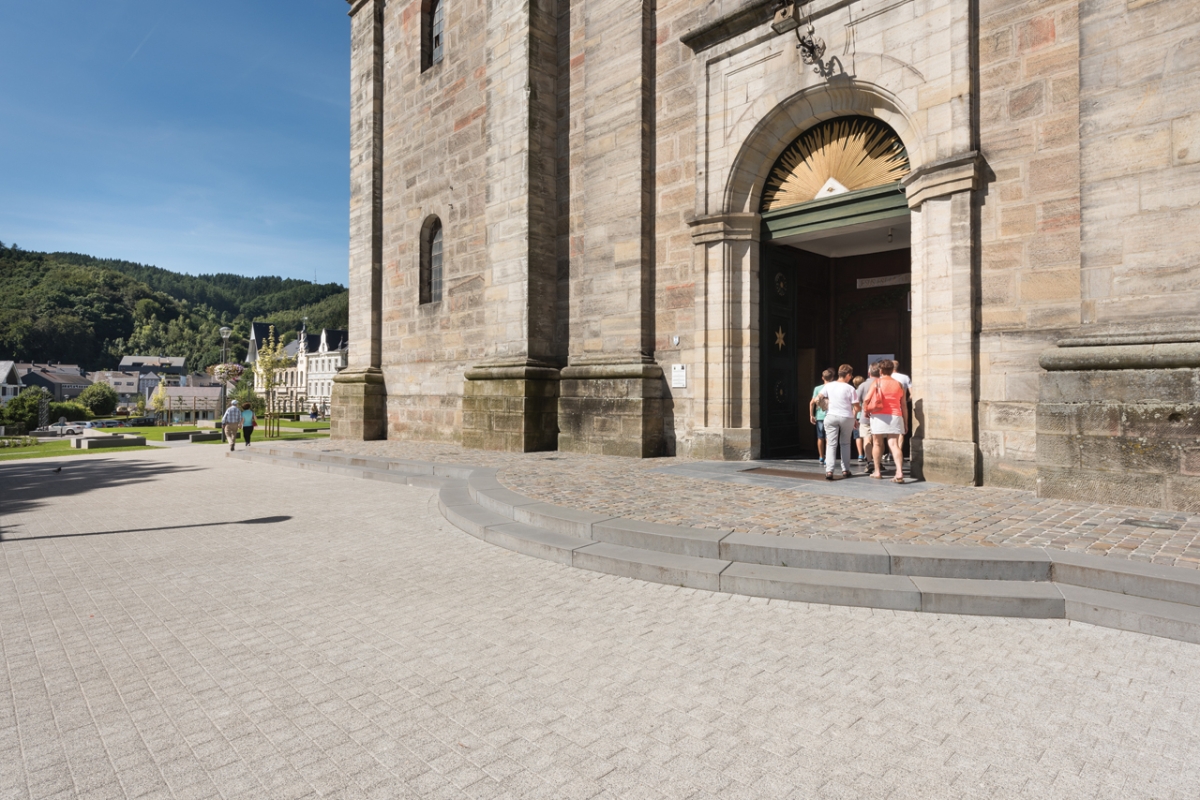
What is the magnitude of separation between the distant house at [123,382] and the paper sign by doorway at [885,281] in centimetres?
13626

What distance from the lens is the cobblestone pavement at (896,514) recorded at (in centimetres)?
469

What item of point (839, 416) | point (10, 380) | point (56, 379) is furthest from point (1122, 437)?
point (56, 379)

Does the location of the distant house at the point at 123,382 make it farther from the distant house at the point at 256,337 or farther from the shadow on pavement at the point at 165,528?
the shadow on pavement at the point at 165,528

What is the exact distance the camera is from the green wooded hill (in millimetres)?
115562

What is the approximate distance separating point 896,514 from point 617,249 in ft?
23.9

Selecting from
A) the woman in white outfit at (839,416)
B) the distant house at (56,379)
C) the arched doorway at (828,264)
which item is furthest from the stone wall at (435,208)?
the distant house at (56,379)

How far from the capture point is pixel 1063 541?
4.66 m

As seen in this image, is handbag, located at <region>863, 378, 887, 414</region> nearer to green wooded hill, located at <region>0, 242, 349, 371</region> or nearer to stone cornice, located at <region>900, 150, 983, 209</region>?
stone cornice, located at <region>900, 150, 983, 209</region>

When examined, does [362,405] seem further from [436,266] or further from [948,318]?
[948,318]

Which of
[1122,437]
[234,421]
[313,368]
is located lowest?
[234,421]

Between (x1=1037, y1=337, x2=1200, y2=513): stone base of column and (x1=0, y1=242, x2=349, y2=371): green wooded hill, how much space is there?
4375 inches

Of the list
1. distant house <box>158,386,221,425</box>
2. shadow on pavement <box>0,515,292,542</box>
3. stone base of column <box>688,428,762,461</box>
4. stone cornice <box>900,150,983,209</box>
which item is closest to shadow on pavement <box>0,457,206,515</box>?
shadow on pavement <box>0,515,292,542</box>

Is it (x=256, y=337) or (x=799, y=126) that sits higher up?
(x=256, y=337)

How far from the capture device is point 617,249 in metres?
11.4
